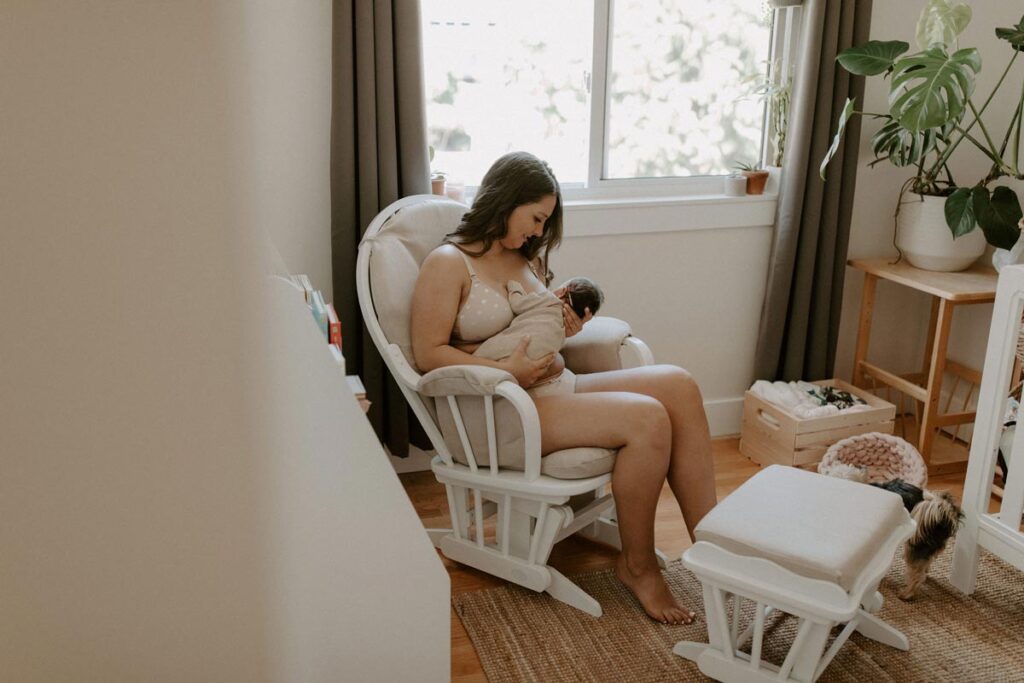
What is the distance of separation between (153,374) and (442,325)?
6.38 feet

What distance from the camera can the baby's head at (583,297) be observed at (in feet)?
7.50

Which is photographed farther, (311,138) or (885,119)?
(885,119)

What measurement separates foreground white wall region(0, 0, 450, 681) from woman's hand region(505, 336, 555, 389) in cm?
183

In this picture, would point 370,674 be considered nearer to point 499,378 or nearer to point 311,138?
point 499,378

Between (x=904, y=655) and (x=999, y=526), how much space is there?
408mm

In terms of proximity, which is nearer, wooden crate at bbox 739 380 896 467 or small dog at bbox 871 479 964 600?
small dog at bbox 871 479 964 600

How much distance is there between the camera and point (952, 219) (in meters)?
2.78

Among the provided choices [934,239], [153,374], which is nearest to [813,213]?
[934,239]

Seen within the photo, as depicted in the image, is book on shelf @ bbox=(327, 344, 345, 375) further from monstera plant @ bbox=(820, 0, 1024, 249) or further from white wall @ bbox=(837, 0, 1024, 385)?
white wall @ bbox=(837, 0, 1024, 385)

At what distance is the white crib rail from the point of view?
7.00 ft

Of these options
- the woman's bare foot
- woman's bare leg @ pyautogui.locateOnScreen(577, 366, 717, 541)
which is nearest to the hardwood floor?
the woman's bare foot

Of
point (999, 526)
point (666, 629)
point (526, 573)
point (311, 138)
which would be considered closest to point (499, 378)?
point (526, 573)

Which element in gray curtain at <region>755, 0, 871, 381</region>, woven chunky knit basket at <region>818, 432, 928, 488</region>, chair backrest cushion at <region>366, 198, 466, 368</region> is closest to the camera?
chair backrest cushion at <region>366, 198, 466, 368</region>

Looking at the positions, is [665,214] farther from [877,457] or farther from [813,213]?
[877,457]
